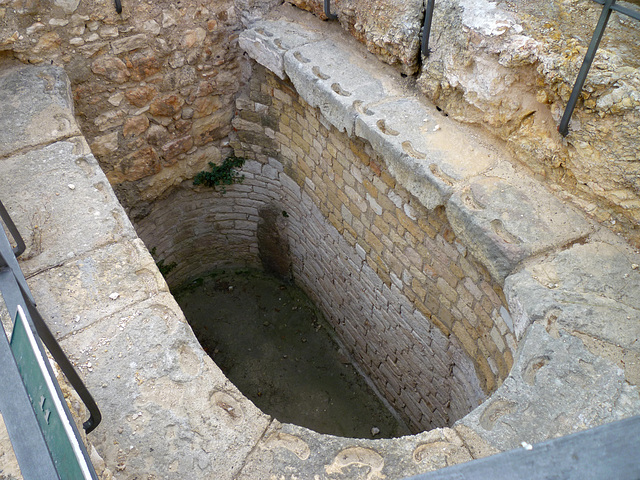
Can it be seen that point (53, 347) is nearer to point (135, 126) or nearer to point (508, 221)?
point (508, 221)

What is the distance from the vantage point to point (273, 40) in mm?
4016

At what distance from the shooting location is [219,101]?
15.4 ft

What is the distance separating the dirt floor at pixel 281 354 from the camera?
180 inches

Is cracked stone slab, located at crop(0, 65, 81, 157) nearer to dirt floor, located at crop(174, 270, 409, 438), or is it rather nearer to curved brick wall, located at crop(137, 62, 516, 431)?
curved brick wall, located at crop(137, 62, 516, 431)

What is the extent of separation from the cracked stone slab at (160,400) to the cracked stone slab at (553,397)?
0.96 metres

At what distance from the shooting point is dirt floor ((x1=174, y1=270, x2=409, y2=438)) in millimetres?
4562

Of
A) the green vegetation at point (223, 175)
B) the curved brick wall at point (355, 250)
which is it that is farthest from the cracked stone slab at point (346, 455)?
the green vegetation at point (223, 175)

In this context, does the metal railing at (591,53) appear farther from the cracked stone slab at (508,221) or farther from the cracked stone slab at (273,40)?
the cracked stone slab at (273,40)

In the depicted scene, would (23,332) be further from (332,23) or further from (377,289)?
(332,23)

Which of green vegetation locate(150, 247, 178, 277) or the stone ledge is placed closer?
the stone ledge

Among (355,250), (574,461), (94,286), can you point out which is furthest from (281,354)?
(574,461)

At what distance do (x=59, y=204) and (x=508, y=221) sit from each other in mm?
2452

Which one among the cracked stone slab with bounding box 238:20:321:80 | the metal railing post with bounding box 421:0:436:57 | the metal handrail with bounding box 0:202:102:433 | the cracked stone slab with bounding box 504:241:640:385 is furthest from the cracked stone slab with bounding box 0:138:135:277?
the metal railing post with bounding box 421:0:436:57

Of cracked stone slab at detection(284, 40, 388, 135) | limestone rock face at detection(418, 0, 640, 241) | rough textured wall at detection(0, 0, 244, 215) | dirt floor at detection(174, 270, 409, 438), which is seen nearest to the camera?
limestone rock face at detection(418, 0, 640, 241)
